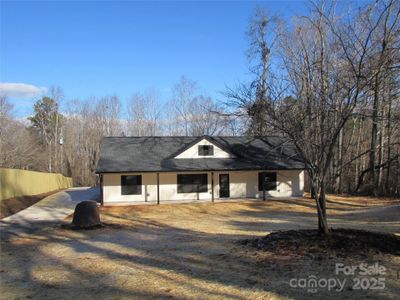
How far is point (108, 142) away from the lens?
31.4 m

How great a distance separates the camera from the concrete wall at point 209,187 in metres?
27.8

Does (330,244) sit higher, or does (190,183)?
(190,183)

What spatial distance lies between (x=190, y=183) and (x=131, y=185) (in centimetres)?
401

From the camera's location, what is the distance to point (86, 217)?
16781 mm

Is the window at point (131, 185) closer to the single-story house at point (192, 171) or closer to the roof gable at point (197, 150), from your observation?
the single-story house at point (192, 171)

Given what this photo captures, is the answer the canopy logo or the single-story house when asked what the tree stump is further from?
the canopy logo

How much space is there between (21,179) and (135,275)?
1031 inches

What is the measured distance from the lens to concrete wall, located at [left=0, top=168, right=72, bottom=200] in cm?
2673

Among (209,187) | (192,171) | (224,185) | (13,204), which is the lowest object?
(13,204)

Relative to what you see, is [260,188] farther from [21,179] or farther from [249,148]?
[21,179]

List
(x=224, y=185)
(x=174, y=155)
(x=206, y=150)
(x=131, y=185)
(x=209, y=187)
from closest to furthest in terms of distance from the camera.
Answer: (x=131, y=185), (x=209, y=187), (x=174, y=155), (x=224, y=185), (x=206, y=150)

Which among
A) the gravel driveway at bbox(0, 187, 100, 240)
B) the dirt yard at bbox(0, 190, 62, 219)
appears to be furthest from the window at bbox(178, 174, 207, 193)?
the dirt yard at bbox(0, 190, 62, 219)

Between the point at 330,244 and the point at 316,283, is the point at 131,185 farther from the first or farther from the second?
the point at 316,283

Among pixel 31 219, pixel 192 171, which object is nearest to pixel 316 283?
pixel 31 219
